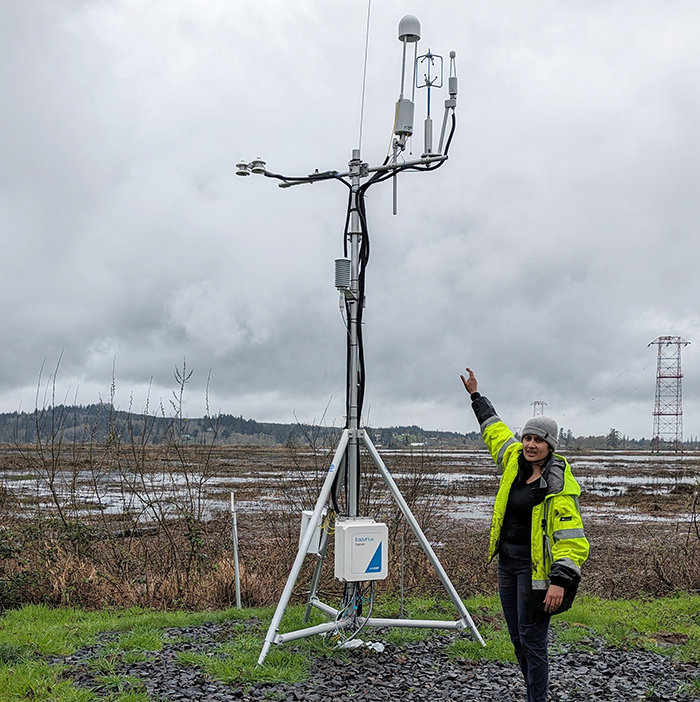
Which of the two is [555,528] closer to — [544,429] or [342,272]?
[544,429]

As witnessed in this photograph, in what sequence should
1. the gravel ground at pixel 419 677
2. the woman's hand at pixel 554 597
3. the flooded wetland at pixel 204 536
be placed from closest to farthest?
the woman's hand at pixel 554 597 < the gravel ground at pixel 419 677 < the flooded wetland at pixel 204 536

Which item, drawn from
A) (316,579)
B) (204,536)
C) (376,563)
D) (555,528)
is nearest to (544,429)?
(555,528)

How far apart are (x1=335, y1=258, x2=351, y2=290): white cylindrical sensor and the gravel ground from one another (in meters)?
3.09

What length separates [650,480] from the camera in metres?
41.7

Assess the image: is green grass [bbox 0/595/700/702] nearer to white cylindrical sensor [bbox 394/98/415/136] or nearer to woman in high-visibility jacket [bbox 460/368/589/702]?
woman in high-visibility jacket [bbox 460/368/589/702]

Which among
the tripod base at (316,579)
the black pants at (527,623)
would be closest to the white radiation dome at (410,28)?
the tripod base at (316,579)

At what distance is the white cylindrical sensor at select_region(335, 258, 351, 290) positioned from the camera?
19.2 feet

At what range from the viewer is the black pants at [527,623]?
4316mm

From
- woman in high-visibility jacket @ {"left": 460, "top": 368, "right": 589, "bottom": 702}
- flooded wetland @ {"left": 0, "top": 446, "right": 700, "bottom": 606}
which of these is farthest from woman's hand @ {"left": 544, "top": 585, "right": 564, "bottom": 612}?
flooded wetland @ {"left": 0, "top": 446, "right": 700, "bottom": 606}

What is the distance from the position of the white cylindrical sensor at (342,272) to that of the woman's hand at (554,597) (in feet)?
9.68

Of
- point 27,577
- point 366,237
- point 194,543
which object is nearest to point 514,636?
point 366,237

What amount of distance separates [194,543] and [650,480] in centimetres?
3874

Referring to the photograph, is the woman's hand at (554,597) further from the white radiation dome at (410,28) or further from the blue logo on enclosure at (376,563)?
the white radiation dome at (410,28)

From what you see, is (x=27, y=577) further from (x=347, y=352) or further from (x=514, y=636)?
(x=514, y=636)
